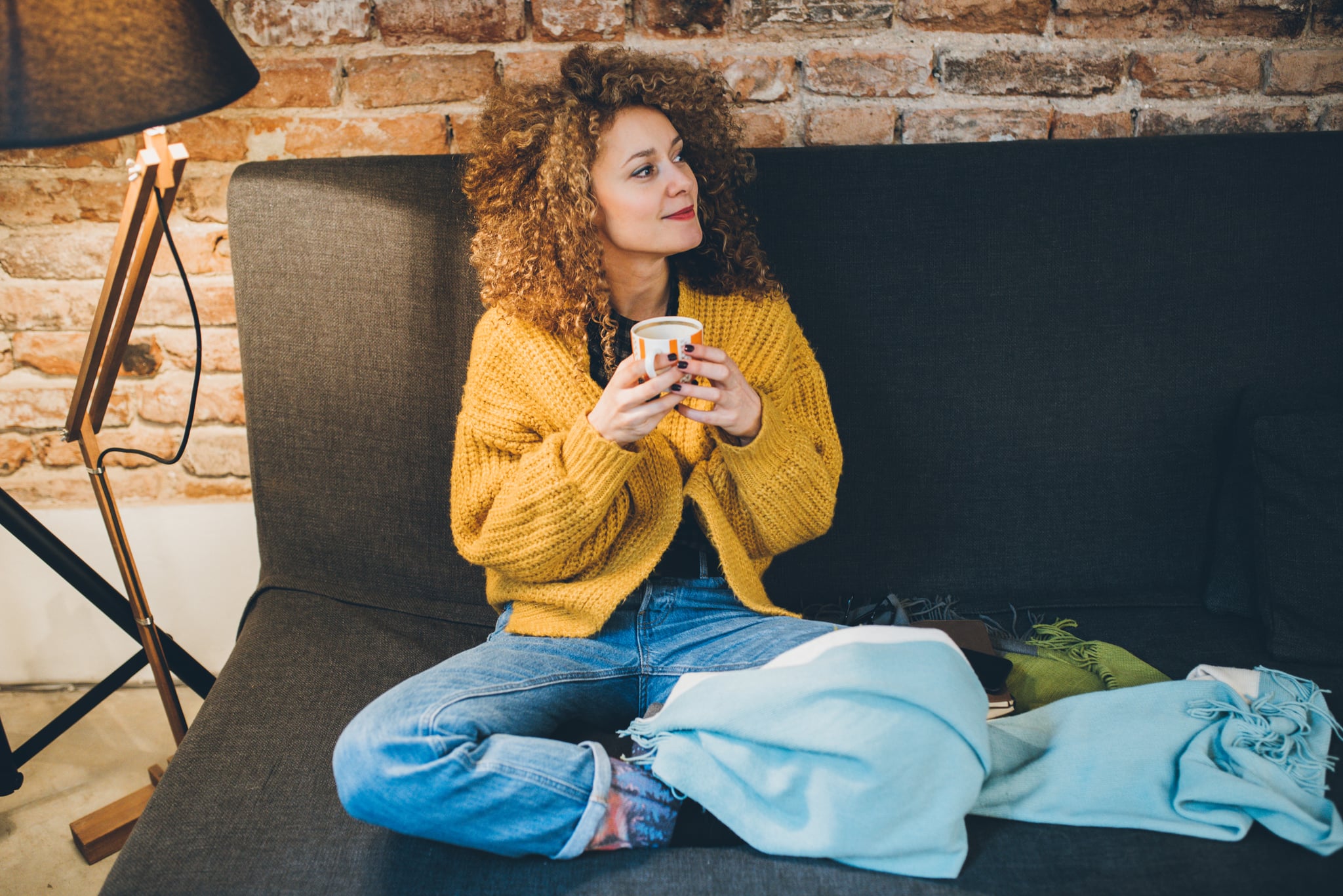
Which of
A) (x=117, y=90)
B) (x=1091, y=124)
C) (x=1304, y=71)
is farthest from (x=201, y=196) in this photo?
(x=1304, y=71)

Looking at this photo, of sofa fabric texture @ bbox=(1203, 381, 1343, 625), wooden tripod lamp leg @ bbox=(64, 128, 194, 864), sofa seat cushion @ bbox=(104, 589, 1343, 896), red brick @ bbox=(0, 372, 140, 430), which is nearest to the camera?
sofa seat cushion @ bbox=(104, 589, 1343, 896)

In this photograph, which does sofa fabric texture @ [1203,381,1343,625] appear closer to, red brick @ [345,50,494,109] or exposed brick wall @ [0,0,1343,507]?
exposed brick wall @ [0,0,1343,507]

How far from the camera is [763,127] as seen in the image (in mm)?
1625

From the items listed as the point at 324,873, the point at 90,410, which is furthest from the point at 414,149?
the point at 324,873

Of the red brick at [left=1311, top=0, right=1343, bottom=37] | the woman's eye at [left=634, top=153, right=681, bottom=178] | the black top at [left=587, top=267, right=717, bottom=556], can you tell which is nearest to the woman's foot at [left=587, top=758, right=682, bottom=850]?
the black top at [left=587, top=267, right=717, bottom=556]

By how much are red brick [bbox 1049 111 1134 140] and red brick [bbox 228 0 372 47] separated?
49.2 inches

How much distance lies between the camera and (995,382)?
147 cm

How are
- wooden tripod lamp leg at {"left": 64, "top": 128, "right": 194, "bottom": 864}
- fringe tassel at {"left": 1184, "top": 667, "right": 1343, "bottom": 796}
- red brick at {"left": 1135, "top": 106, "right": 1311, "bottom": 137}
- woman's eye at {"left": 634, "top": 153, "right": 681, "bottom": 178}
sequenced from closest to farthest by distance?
1. fringe tassel at {"left": 1184, "top": 667, "right": 1343, "bottom": 796}
2. wooden tripod lamp leg at {"left": 64, "top": 128, "right": 194, "bottom": 864}
3. woman's eye at {"left": 634, "top": 153, "right": 681, "bottom": 178}
4. red brick at {"left": 1135, "top": 106, "right": 1311, "bottom": 137}

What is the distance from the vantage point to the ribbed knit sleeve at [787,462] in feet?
4.16

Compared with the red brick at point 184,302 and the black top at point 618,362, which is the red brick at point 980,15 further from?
the red brick at point 184,302

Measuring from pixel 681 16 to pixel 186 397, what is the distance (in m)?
1.19

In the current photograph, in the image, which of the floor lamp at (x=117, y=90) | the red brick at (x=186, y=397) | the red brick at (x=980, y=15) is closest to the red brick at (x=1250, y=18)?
the red brick at (x=980, y=15)

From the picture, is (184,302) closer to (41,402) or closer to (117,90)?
(41,402)

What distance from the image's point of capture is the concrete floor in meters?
1.48
